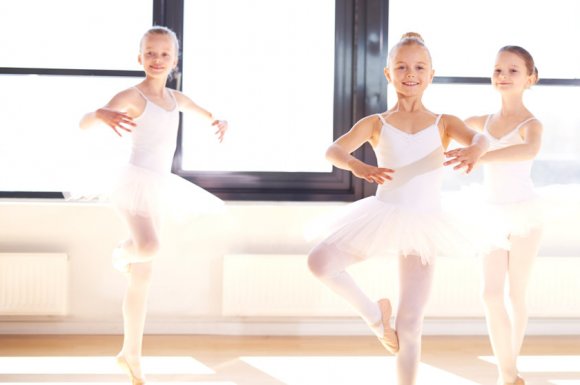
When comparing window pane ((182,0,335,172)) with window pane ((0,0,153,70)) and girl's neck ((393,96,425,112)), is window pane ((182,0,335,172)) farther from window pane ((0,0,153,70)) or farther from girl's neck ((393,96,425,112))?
girl's neck ((393,96,425,112))

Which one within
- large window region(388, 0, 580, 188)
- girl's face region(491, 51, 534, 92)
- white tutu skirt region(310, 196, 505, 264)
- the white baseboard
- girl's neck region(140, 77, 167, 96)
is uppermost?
large window region(388, 0, 580, 188)

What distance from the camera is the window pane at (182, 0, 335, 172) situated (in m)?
3.47

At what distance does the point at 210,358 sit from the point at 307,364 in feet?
1.38

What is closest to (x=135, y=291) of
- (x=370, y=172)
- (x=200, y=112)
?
(x=200, y=112)

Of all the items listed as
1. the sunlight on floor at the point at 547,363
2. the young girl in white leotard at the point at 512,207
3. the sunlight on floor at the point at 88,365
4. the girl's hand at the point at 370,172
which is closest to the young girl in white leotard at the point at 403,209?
the girl's hand at the point at 370,172

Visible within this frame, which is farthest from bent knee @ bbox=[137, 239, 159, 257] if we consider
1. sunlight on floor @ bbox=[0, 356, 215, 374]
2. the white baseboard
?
the white baseboard

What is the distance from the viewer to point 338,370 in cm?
275

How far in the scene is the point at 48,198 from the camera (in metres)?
3.39

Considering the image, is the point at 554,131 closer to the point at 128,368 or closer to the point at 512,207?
the point at 512,207

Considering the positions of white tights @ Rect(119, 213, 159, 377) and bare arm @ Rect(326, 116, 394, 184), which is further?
white tights @ Rect(119, 213, 159, 377)

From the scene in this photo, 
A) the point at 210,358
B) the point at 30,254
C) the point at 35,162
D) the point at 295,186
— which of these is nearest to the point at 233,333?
the point at 210,358

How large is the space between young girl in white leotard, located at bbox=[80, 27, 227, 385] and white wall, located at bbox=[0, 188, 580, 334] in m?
0.74

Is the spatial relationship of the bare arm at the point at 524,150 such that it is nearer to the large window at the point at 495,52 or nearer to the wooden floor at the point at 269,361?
the wooden floor at the point at 269,361

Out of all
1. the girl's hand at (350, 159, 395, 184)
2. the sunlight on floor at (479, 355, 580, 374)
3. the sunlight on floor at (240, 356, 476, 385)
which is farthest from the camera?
the sunlight on floor at (479, 355, 580, 374)
